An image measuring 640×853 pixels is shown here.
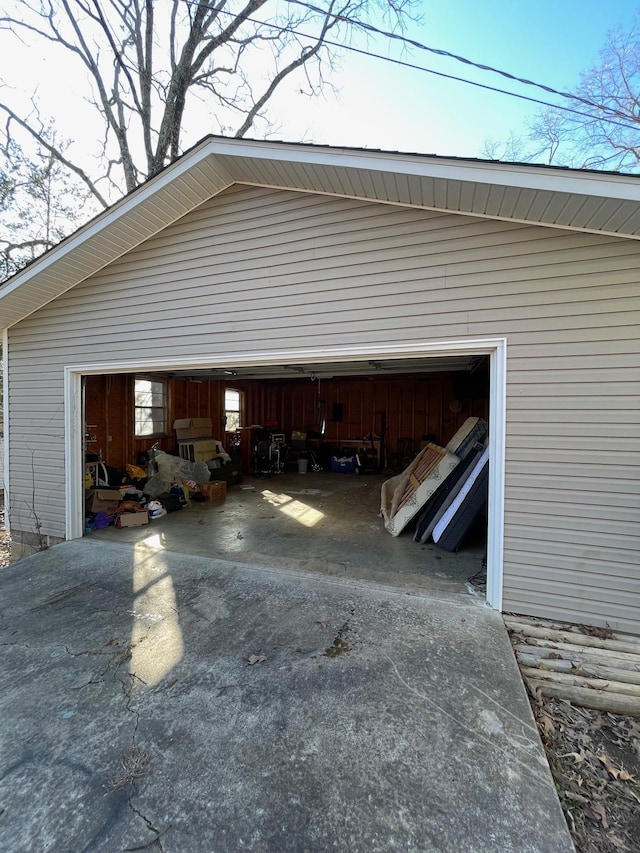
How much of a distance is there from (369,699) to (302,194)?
4.09 meters

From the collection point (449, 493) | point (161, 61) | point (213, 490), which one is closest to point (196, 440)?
point (213, 490)

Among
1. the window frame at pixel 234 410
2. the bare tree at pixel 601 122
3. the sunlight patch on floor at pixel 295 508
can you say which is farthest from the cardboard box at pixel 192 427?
the bare tree at pixel 601 122

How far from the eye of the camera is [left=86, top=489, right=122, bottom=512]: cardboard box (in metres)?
5.34

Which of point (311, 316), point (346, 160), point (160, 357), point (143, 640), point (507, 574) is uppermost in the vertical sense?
point (346, 160)

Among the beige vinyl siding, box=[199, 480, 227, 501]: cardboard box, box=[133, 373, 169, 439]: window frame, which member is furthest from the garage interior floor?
box=[133, 373, 169, 439]: window frame

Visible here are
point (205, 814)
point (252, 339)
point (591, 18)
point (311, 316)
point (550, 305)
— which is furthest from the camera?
point (591, 18)

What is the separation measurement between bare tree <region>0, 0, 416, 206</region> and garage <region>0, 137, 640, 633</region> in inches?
275

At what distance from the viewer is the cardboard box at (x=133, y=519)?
16.6 ft

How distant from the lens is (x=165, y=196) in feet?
12.0

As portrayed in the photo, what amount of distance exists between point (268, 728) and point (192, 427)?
270 inches

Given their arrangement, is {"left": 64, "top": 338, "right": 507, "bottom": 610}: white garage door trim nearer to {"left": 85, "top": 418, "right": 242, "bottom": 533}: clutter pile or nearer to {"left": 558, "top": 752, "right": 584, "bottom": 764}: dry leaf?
{"left": 85, "top": 418, "right": 242, "bottom": 533}: clutter pile

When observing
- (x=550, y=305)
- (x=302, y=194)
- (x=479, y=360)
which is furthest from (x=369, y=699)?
(x=479, y=360)

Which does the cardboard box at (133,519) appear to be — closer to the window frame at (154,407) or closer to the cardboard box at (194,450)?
the window frame at (154,407)

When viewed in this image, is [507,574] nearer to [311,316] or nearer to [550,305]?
[550,305]
